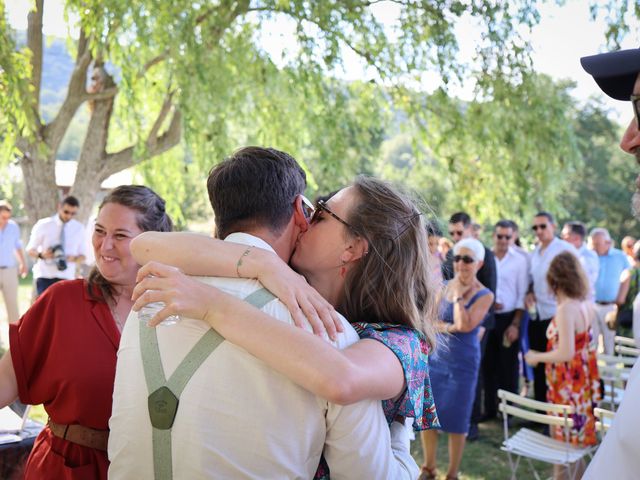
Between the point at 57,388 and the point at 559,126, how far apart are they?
770 centimetres

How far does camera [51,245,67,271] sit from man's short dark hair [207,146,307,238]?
801 centimetres

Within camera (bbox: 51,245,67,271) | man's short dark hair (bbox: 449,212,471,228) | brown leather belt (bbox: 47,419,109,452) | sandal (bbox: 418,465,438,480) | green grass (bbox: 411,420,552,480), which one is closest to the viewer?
brown leather belt (bbox: 47,419,109,452)

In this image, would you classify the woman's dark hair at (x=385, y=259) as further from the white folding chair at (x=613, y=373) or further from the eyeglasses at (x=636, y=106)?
the white folding chair at (x=613, y=373)

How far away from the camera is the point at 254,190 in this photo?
5.62 feet

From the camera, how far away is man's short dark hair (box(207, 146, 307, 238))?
5.64ft

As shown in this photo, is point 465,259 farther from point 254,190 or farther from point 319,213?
point 254,190

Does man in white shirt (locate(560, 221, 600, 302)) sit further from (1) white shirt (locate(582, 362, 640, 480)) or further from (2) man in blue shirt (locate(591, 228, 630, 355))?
(1) white shirt (locate(582, 362, 640, 480))

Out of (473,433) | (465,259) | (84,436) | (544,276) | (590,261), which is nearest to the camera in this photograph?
(84,436)

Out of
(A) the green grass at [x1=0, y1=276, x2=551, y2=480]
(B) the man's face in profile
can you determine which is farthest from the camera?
(B) the man's face in profile

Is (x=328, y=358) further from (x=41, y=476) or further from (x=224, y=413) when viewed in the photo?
(x=41, y=476)

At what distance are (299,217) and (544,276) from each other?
6575 mm

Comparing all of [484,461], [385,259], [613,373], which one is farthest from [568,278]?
[385,259]

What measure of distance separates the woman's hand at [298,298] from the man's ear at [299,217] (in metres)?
0.24

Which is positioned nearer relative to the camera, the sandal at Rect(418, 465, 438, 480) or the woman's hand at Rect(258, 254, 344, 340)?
the woman's hand at Rect(258, 254, 344, 340)
